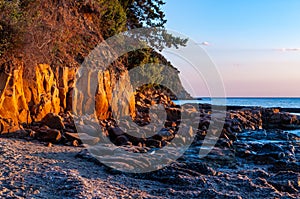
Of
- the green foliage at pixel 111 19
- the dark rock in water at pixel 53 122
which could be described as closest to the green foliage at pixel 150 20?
the green foliage at pixel 111 19

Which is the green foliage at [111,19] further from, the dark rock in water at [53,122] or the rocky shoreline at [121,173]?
the dark rock in water at [53,122]

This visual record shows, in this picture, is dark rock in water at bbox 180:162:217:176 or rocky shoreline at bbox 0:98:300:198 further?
dark rock in water at bbox 180:162:217:176

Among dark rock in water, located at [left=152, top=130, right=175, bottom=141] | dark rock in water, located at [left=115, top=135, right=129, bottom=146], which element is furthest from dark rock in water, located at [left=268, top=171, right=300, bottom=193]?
dark rock in water, located at [left=152, top=130, right=175, bottom=141]

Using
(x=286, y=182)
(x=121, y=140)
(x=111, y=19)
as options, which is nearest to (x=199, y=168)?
(x=286, y=182)

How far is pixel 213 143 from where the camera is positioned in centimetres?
1078

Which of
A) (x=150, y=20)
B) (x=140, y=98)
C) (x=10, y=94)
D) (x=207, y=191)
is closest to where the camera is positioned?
(x=207, y=191)

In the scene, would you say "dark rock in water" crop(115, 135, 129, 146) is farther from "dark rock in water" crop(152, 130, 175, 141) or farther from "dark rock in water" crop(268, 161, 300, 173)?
"dark rock in water" crop(268, 161, 300, 173)

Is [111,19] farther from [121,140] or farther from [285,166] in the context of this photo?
[285,166]

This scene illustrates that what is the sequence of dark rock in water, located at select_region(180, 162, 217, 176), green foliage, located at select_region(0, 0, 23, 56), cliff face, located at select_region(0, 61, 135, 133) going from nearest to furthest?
dark rock in water, located at select_region(180, 162, 217, 176), green foliage, located at select_region(0, 0, 23, 56), cliff face, located at select_region(0, 61, 135, 133)

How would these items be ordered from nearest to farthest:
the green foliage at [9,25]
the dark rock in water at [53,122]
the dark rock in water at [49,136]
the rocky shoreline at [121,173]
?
the rocky shoreline at [121,173]
the dark rock in water at [49,136]
the green foliage at [9,25]
the dark rock in water at [53,122]

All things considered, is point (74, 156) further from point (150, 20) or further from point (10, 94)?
point (150, 20)

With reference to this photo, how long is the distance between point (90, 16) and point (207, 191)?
1144 centimetres

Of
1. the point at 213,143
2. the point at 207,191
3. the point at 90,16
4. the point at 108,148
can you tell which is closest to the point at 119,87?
the point at 90,16

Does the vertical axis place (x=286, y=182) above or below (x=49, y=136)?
below
